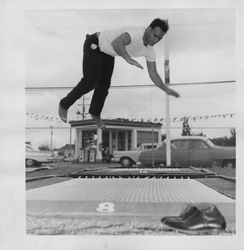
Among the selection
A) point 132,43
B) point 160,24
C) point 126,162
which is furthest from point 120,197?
point 160,24

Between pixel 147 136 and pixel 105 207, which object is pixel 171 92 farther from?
pixel 105 207

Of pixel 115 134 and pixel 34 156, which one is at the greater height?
pixel 115 134

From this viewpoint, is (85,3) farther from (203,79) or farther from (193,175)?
(193,175)

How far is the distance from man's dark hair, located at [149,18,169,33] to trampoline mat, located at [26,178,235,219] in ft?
2.88

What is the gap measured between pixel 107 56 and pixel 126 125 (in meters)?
0.42

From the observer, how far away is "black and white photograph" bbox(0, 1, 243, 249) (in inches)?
106

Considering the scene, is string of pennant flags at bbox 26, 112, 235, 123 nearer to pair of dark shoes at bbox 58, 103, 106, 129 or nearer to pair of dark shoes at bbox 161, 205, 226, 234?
pair of dark shoes at bbox 58, 103, 106, 129

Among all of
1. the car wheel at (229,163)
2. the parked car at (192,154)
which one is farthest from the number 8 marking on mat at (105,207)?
the car wheel at (229,163)

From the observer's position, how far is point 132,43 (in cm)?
277

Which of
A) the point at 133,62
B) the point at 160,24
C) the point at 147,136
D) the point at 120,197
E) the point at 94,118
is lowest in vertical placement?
the point at 120,197

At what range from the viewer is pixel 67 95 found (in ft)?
9.21

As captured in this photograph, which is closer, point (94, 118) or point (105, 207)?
point (105, 207)

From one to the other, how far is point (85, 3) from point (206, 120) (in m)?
0.96

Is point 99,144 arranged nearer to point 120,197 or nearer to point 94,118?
point 94,118
